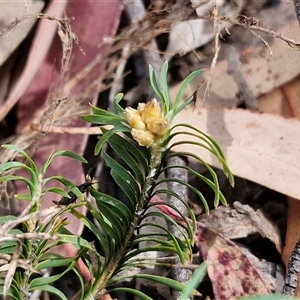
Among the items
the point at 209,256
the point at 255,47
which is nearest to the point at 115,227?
the point at 209,256

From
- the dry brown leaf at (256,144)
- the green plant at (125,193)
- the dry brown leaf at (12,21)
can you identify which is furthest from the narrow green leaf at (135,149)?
the dry brown leaf at (12,21)

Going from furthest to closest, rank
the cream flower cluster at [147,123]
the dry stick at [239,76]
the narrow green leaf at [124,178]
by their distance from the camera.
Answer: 1. the dry stick at [239,76]
2. the narrow green leaf at [124,178]
3. the cream flower cluster at [147,123]

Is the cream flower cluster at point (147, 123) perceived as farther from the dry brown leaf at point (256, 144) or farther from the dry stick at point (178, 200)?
the dry brown leaf at point (256, 144)

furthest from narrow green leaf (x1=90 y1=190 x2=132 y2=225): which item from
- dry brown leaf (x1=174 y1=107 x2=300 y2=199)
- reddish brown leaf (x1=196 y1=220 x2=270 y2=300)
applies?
dry brown leaf (x1=174 y1=107 x2=300 y2=199)

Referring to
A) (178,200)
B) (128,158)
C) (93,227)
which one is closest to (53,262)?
(93,227)

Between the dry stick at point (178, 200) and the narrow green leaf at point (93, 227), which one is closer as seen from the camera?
the narrow green leaf at point (93, 227)

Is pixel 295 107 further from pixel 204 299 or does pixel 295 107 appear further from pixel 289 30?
pixel 204 299

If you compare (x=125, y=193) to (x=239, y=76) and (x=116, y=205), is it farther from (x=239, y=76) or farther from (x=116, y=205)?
(x=239, y=76)

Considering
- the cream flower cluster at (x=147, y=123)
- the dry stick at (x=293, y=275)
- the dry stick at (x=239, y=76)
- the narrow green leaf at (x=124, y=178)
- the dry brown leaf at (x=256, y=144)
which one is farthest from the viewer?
the dry stick at (x=239, y=76)
